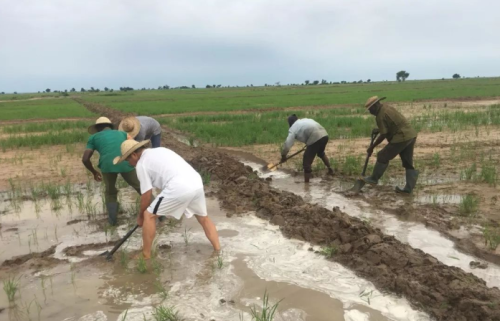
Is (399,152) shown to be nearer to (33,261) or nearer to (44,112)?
(33,261)

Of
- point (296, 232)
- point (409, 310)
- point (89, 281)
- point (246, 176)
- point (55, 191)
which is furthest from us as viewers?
point (246, 176)

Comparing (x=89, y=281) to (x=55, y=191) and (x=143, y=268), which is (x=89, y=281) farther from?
(x=55, y=191)

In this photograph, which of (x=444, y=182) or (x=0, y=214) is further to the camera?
(x=444, y=182)

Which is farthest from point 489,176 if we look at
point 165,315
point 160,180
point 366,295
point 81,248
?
point 81,248

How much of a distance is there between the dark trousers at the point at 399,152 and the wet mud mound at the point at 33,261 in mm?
4251

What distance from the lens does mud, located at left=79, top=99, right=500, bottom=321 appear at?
2.62 metres

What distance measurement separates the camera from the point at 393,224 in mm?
4340

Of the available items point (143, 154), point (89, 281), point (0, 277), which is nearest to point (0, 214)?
point (0, 277)

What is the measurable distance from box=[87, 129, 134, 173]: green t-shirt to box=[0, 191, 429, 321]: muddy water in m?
0.90

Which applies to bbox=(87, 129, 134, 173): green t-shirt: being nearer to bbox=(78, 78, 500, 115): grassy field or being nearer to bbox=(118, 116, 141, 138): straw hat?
bbox=(118, 116, 141, 138): straw hat

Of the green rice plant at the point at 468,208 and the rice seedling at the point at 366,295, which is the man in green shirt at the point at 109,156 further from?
the green rice plant at the point at 468,208

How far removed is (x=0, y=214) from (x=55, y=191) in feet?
2.70

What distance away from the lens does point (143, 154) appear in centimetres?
338

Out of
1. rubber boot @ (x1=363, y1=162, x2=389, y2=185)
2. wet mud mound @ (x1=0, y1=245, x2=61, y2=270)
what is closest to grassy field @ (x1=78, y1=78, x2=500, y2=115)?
rubber boot @ (x1=363, y1=162, x2=389, y2=185)
